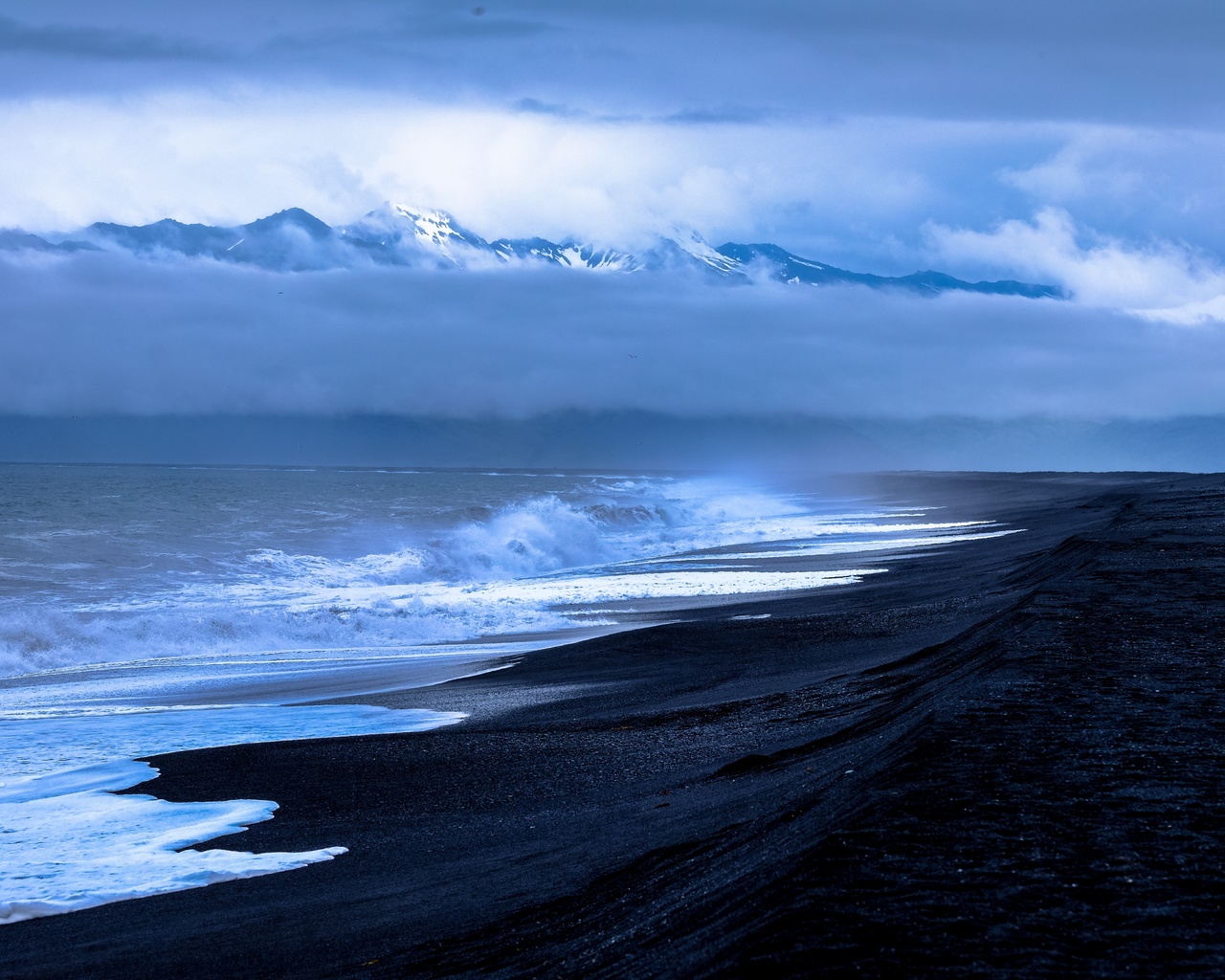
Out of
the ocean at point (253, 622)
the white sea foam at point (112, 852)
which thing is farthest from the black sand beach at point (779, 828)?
the ocean at point (253, 622)

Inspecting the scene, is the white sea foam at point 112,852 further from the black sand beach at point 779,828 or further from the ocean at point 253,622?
the black sand beach at point 779,828

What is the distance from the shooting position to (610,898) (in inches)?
183

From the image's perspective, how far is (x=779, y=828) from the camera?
15.6ft

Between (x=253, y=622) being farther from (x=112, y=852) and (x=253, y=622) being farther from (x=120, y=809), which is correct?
(x=112, y=852)

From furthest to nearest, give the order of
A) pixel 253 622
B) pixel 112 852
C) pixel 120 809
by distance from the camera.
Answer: pixel 253 622
pixel 120 809
pixel 112 852

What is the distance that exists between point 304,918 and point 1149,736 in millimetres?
3609

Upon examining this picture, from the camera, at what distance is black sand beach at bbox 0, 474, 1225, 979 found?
3.30 m

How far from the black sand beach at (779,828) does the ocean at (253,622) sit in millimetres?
571

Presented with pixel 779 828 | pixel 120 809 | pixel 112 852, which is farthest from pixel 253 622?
pixel 779 828

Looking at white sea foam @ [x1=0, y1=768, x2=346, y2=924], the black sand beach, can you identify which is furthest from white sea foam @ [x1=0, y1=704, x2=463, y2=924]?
the black sand beach

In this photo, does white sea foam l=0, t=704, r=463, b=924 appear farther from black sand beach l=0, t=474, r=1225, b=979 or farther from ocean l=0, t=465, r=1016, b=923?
black sand beach l=0, t=474, r=1225, b=979

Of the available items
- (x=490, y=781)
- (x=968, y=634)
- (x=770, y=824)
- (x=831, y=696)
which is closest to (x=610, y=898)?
(x=770, y=824)

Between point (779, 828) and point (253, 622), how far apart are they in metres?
17.2

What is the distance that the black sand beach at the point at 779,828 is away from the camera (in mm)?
3301
